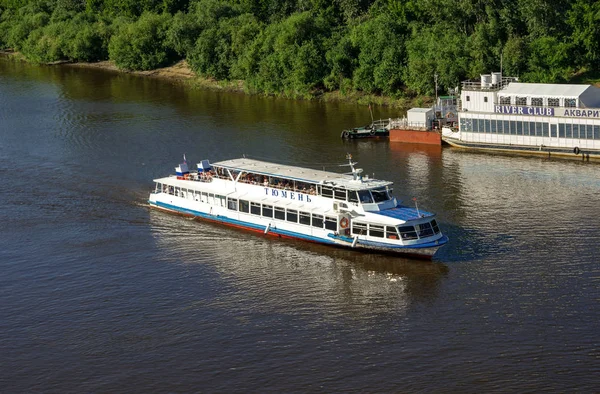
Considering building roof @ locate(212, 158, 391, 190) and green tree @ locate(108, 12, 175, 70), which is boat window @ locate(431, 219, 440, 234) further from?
green tree @ locate(108, 12, 175, 70)

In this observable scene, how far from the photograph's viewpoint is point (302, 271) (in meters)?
61.8

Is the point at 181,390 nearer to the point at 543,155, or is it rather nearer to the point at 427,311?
the point at 427,311

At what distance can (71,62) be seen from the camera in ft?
572

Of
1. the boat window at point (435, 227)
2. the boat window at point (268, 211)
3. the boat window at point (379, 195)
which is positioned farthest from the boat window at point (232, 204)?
the boat window at point (435, 227)

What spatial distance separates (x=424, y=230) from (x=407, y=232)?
1.25 metres

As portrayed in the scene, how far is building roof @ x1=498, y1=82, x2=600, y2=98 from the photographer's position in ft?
299

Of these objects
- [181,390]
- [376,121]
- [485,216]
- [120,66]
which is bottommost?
[181,390]

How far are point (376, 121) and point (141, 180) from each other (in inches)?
1322

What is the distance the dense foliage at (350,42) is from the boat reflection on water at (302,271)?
56257 millimetres

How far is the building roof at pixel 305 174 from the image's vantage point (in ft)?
216

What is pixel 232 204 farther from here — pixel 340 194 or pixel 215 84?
pixel 215 84

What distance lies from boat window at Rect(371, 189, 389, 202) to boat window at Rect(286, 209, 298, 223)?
20.3 ft

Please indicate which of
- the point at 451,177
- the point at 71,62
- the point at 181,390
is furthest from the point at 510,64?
the point at 71,62

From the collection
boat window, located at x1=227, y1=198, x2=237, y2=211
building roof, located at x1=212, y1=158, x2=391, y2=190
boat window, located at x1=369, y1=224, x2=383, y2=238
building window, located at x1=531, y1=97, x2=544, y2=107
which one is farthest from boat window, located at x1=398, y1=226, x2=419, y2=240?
building window, located at x1=531, y1=97, x2=544, y2=107
